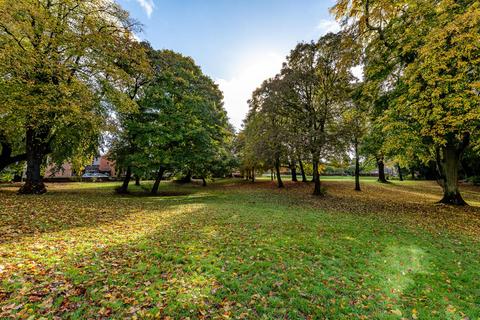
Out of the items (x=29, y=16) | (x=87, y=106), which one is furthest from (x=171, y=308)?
(x=29, y=16)

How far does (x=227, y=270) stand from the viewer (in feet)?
16.4

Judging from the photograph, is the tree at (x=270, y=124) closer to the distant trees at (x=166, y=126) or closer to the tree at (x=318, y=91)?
the tree at (x=318, y=91)

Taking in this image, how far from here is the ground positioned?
374cm

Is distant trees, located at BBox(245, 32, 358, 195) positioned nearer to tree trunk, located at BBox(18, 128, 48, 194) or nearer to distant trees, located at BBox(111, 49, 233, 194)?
distant trees, located at BBox(111, 49, 233, 194)

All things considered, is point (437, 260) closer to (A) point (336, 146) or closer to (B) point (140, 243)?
(B) point (140, 243)

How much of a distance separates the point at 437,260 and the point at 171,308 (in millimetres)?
A: 7022

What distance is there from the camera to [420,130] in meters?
11.9

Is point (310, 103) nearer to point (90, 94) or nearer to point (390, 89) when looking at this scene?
point (390, 89)

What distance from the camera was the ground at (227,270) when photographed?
3738 millimetres

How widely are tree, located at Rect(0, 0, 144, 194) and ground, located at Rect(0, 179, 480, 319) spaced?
5.44 meters

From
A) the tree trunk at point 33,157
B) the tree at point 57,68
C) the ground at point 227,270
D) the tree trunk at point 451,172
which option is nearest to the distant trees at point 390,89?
the tree trunk at point 451,172

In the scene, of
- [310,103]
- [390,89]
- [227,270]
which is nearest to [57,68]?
[227,270]

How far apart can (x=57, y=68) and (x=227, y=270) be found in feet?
42.3

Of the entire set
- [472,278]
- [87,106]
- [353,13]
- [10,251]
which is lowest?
[472,278]
